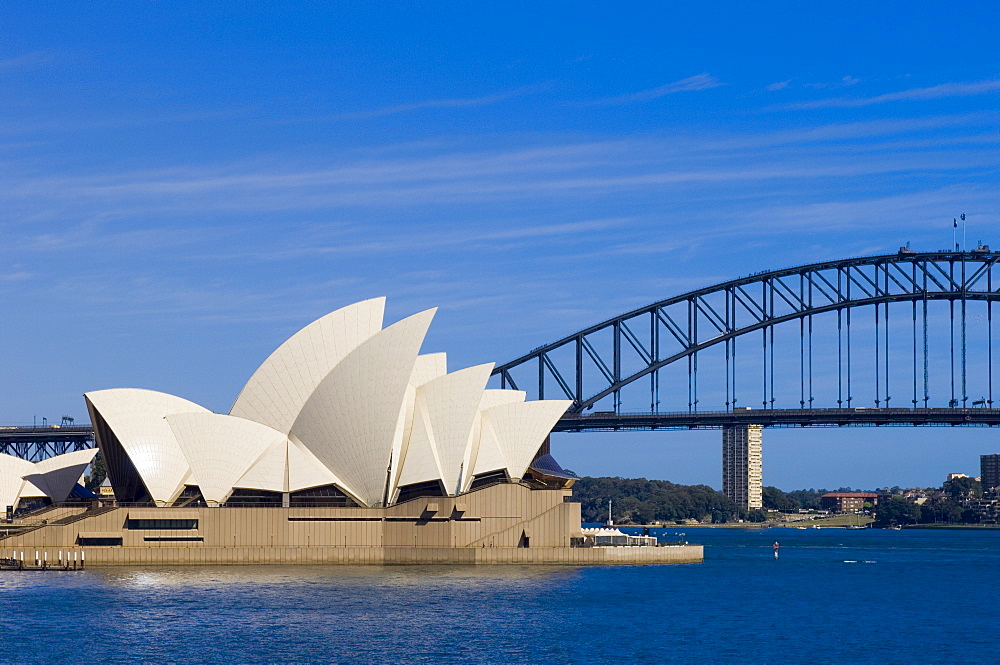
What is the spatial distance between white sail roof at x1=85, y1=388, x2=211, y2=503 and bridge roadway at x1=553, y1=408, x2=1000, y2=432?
34.8 meters

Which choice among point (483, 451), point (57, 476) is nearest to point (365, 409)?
point (483, 451)

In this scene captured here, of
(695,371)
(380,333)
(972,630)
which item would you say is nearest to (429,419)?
(380,333)

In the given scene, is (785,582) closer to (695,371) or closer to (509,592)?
(509,592)

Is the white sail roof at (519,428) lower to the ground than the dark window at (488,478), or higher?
higher

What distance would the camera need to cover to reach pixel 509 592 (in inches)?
2064

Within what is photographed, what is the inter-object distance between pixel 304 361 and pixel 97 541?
12.0 metres

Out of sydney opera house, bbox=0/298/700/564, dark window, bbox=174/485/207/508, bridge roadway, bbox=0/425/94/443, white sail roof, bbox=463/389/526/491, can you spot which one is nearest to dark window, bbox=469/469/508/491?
sydney opera house, bbox=0/298/700/564

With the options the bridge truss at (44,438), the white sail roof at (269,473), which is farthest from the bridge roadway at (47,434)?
the white sail roof at (269,473)

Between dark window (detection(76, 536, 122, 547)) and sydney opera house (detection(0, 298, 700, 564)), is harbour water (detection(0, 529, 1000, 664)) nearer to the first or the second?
dark window (detection(76, 536, 122, 547))

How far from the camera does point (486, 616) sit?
45156 millimetres

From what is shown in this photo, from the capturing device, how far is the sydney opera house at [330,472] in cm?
6406

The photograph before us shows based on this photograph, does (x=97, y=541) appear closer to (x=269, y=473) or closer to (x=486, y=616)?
(x=269, y=473)

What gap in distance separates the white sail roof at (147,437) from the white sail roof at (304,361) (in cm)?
292

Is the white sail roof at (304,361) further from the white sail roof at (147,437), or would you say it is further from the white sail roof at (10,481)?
the white sail roof at (10,481)
